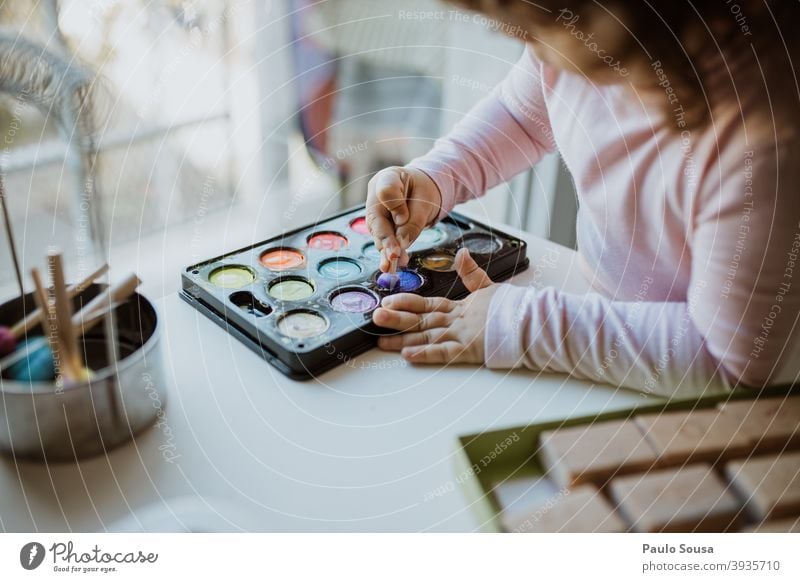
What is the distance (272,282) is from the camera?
0.53 m

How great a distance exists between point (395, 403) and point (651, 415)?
17cm

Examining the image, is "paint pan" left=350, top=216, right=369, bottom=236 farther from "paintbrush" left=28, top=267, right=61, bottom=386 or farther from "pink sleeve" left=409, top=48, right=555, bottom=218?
"paintbrush" left=28, top=267, right=61, bottom=386

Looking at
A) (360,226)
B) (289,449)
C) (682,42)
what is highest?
(682,42)

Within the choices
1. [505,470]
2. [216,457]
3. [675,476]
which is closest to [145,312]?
[216,457]

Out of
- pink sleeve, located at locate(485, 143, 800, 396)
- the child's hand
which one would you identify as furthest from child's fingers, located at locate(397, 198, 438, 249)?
pink sleeve, located at locate(485, 143, 800, 396)

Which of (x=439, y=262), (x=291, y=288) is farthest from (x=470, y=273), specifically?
(x=291, y=288)

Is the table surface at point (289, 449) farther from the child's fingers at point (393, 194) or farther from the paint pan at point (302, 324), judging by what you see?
the child's fingers at point (393, 194)

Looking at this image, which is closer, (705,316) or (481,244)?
(705,316)

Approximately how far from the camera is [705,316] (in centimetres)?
46

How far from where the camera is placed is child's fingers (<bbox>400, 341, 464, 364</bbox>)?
50cm

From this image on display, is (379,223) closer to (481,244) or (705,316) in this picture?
(481,244)

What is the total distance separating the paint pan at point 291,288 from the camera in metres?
0.52

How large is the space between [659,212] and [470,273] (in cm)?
15
